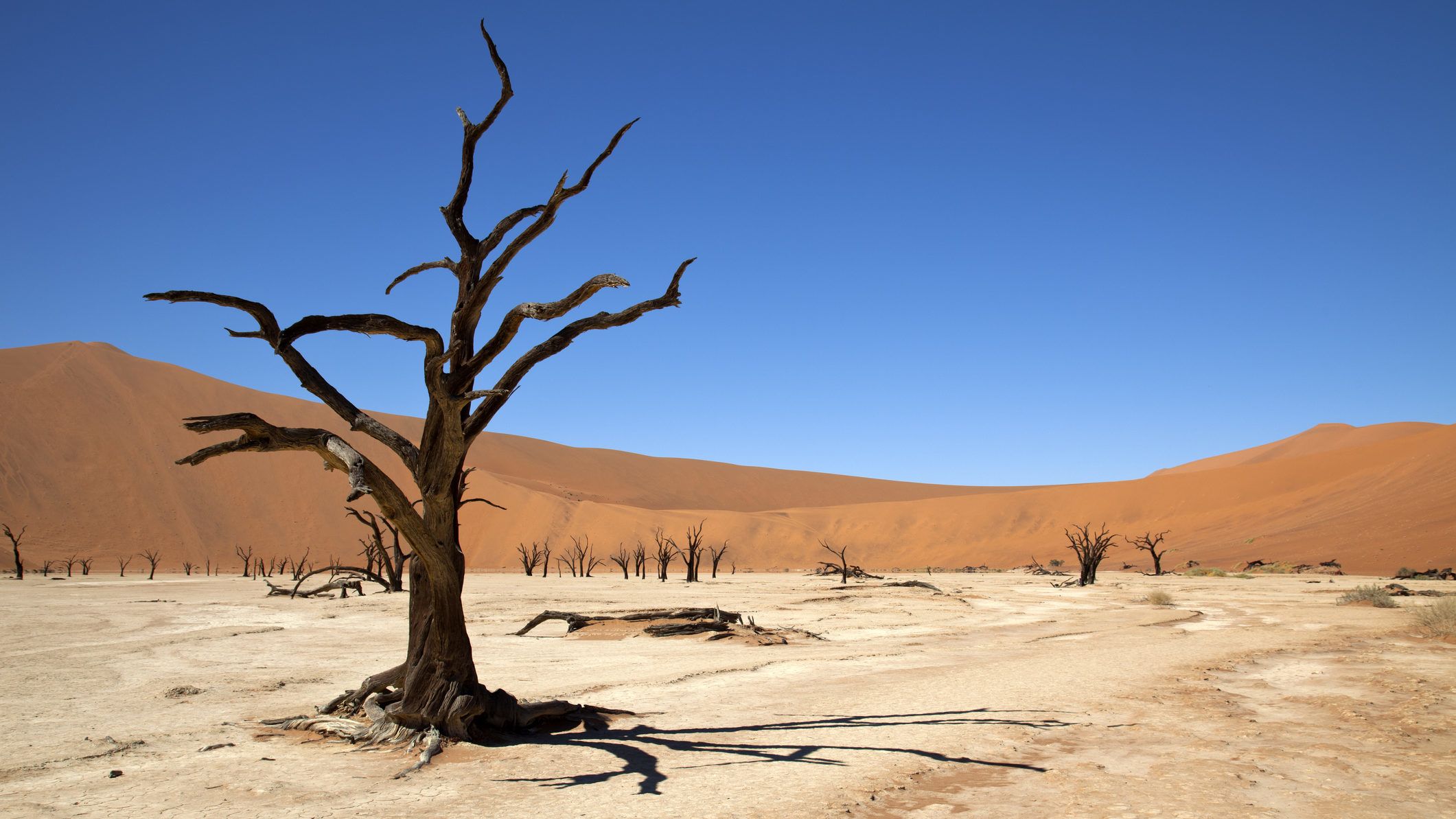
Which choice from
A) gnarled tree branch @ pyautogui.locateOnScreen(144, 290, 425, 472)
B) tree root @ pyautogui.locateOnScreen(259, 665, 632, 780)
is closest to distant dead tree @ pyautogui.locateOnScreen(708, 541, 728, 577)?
tree root @ pyautogui.locateOnScreen(259, 665, 632, 780)

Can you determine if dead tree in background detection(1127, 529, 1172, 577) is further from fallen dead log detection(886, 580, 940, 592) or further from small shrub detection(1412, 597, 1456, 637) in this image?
small shrub detection(1412, 597, 1456, 637)

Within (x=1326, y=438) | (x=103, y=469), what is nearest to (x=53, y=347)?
(x=103, y=469)

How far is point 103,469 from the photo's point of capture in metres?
62.1

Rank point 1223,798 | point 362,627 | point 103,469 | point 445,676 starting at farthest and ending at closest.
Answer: point 103,469
point 362,627
point 445,676
point 1223,798

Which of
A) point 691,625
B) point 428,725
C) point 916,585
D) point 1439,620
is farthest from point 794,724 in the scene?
point 916,585

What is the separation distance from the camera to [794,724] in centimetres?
780

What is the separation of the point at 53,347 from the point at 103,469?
2616 centimetres

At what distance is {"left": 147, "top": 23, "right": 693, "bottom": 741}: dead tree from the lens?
6.79m

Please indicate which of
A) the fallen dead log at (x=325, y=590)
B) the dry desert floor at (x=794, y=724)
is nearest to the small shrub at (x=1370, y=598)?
the dry desert floor at (x=794, y=724)

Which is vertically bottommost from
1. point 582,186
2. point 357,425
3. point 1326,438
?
point 357,425

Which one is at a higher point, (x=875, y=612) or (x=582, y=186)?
(x=582, y=186)

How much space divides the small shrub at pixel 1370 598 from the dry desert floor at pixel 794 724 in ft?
12.3

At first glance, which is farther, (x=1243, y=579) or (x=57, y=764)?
(x=1243, y=579)

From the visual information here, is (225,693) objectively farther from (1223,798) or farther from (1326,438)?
(1326,438)
